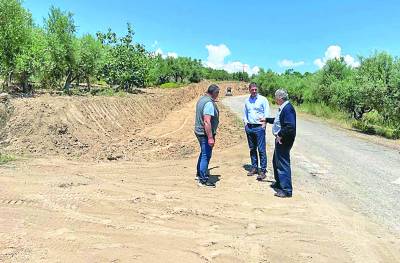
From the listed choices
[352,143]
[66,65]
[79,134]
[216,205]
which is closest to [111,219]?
[216,205]

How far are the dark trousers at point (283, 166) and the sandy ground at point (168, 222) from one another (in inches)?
10.9

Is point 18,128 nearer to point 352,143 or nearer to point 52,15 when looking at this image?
point 352,143

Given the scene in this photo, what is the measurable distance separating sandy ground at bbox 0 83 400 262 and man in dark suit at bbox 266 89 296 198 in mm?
321

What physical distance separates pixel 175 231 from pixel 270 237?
4.47 ft

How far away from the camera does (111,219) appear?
6.32 meters

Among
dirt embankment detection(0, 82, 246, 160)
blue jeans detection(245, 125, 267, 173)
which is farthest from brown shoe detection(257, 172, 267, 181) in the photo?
dirt embankment detection(0, 82, 246, 160)

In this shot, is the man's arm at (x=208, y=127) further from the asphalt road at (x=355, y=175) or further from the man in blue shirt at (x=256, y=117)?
the asphalt road at (x=355, y=175)

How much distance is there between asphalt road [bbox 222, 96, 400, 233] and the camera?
741 centimetres

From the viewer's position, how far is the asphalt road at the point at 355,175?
741 cm

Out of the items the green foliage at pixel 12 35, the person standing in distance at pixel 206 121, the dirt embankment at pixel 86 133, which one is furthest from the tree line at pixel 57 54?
the person standing in distance at pixel 206 121

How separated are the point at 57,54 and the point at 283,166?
2256cm

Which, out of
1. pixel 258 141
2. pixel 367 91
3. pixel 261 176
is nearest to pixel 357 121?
pixel 367 91

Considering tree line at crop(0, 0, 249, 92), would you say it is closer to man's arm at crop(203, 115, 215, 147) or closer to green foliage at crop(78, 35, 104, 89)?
green foliage at crop(78, 35, 104, 89)

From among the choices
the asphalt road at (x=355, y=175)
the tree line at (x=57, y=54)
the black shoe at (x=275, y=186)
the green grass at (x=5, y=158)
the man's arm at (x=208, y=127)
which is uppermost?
the tree line at (x=57, y=54)
